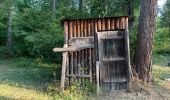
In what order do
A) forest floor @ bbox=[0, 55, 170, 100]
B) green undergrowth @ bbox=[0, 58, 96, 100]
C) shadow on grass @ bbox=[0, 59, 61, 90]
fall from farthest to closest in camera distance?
shadow on grass @ bbox=[0, 59, 61, 90], forest floor @ bbox=[0, 55, 170, 100], green undergrowth @ bbox=[0, 58, 96, 100]

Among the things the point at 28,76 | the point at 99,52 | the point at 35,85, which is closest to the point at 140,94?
the point at 99,52

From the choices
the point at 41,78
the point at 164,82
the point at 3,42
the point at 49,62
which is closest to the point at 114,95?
the point at 164,82

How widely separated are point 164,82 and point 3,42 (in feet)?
46.1

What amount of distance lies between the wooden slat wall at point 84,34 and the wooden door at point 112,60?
0.22 metres

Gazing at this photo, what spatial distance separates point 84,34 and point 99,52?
84 centimetres

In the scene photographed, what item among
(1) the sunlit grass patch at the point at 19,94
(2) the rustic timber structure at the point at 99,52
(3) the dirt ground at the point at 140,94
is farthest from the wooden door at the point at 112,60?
(1) the sunlit grass patch at the point at 19,94

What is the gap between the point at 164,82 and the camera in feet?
44.1

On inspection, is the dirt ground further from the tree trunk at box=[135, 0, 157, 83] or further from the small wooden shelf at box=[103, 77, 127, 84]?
the tree trunk at box=[135, 0, 157, 83]

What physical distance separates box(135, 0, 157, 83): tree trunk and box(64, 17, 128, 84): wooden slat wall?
0.78 metres

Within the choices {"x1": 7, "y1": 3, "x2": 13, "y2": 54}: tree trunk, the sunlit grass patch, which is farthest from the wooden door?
{"x1": 7, "y1": 3, "x2": 13, "y2": 54}: tree trunk

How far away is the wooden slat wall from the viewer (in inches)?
482

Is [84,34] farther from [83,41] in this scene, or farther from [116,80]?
[116,80]

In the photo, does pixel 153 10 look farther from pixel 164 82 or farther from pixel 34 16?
pixel 34 16

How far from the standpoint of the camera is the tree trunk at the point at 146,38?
41.3ft
